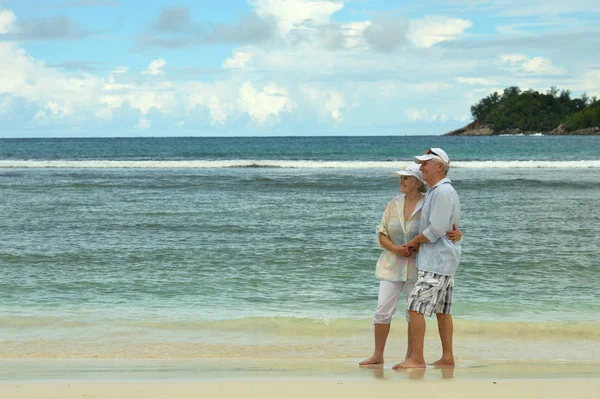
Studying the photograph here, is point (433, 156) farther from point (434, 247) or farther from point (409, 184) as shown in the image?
point (434, 247)

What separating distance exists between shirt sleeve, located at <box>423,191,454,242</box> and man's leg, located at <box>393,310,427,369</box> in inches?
24.2

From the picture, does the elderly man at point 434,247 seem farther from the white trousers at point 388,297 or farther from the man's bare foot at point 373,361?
the man's bare foot at point 373,361

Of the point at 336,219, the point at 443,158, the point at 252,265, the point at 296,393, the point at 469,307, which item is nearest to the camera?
the point at 296,393

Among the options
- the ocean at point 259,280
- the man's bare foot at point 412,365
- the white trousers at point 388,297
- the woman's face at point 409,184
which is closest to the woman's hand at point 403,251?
the white trousers at point 388,297

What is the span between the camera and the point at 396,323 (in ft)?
24.7

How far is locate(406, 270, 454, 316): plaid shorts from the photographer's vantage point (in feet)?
18.4

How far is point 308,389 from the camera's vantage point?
4957 millimetres

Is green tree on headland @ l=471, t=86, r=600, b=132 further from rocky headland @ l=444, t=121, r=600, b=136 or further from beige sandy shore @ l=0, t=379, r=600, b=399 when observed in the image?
beige sandy shore @ l=0, t=379, r=600, b=399

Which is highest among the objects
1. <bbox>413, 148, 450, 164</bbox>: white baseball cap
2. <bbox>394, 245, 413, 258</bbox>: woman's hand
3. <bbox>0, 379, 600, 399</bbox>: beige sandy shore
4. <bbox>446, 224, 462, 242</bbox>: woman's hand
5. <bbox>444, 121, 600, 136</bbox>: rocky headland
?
<bbox>444, 121, 600, 136</bbox>: rocky headland

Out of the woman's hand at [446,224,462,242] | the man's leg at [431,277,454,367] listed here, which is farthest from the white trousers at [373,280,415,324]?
the woman's hand at [446,224,462,242]

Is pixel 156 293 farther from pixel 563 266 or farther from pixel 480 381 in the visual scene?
pixel 563 266

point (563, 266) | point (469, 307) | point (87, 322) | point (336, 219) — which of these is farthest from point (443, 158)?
point (336, 219)

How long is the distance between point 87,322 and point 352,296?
9.42 ft

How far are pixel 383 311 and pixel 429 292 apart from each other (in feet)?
1.48
